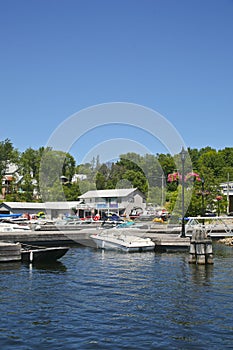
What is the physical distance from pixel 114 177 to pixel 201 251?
43053 mm

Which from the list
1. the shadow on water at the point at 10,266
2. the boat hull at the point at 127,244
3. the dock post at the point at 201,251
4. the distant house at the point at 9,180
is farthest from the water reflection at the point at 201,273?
the distant house at the point at 9,180

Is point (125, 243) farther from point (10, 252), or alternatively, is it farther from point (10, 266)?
point (10, 266)

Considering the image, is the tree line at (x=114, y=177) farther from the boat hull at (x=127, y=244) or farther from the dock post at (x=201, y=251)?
the dock post at (x=201, y=251)

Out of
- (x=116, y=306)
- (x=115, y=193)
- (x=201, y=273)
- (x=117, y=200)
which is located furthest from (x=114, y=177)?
(x=116, y=306)

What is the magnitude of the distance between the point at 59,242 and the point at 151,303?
2444 centimetres

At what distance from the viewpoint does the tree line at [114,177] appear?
62.0m

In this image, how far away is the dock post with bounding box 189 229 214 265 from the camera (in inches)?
1126

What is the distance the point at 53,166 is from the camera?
83.9 metres

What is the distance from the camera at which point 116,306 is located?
1791 centimetres

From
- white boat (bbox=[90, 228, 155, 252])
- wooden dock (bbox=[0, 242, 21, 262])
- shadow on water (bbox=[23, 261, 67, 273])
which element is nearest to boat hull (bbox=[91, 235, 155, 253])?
white boat (bbox=[90, 228, 155, 252])

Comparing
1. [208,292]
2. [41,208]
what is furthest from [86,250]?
[41,208]

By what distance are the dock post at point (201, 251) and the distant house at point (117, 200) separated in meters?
42.0

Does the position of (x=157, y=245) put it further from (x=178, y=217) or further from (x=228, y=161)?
(x=228, y=161)

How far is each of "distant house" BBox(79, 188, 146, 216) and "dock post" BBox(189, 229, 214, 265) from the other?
42024 mm
